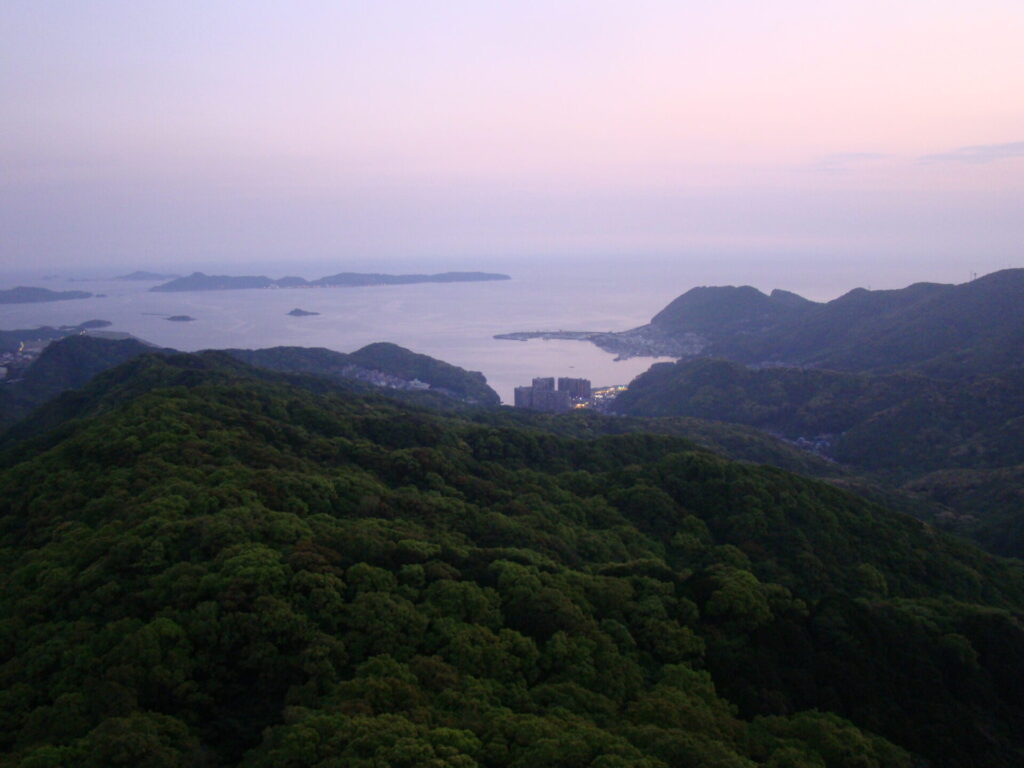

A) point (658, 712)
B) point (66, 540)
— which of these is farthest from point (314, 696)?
point (66, 540)

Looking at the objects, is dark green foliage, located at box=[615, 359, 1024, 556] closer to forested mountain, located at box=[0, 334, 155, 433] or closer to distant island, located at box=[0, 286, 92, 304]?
forested mountain, located at box=[0, 334, 155, 433]

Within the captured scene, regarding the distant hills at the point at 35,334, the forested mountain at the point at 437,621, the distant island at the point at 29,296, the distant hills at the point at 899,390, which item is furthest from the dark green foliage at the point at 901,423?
the distant island at the point at 29,296

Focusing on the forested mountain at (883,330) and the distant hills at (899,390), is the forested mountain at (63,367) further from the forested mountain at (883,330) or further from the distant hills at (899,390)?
the forested mountain at (883,330)

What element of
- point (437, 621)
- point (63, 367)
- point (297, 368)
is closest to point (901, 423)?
point (437, 621)

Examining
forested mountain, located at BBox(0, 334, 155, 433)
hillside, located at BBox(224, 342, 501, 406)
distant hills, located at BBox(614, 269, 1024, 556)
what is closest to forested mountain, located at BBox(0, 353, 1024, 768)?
distant hills, located at BBox(614, 269, 1024, 556)

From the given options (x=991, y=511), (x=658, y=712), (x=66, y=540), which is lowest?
(x=991, y=511)

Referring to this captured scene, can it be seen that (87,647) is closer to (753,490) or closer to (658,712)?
(658,712)
